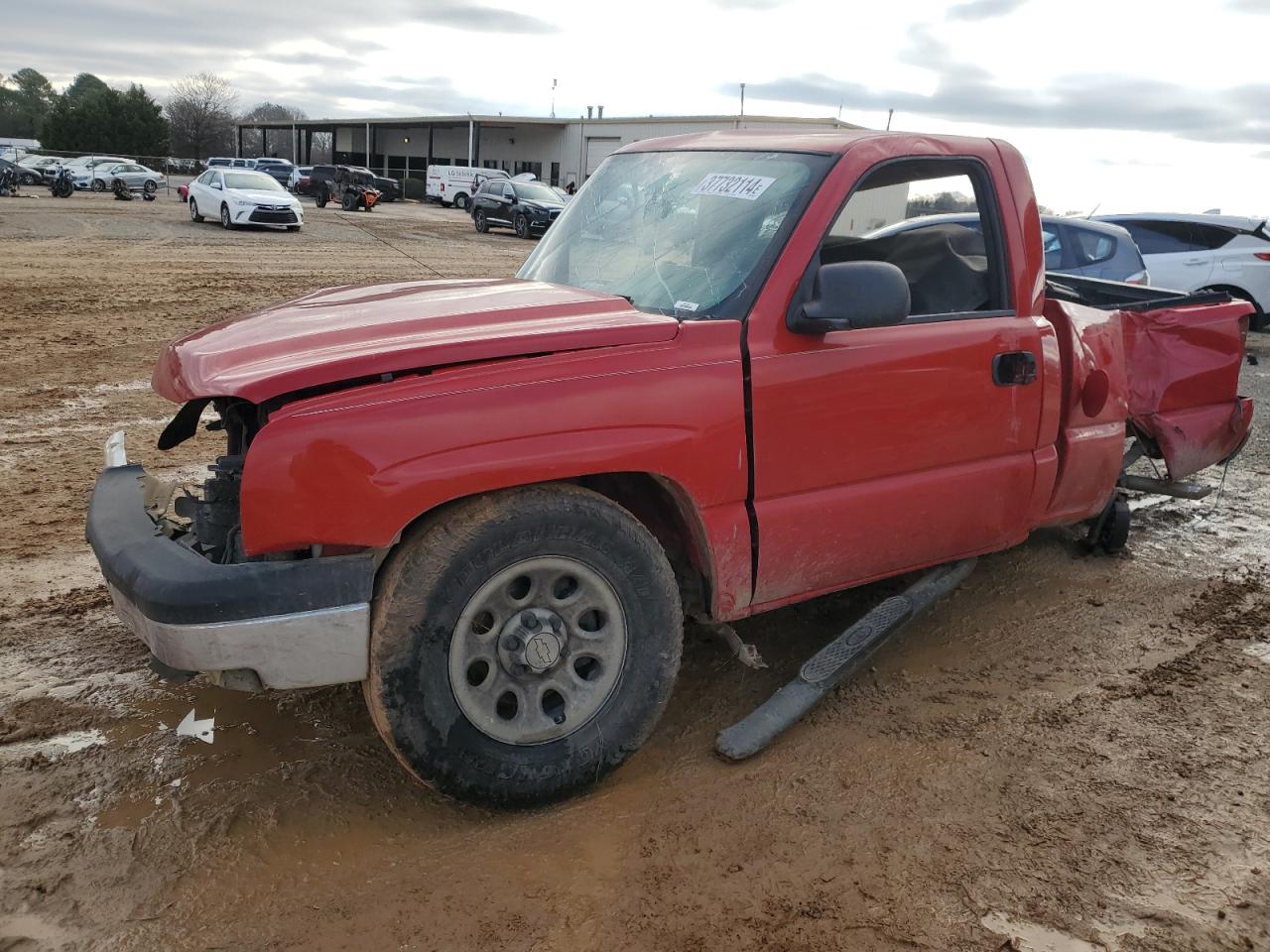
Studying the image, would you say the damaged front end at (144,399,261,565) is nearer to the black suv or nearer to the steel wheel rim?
the steel wheel rim

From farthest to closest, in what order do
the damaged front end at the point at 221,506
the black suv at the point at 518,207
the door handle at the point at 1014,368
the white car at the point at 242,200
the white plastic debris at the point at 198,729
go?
the black suv at the point at 518,207, the white car at the point at 242,200, the door handle at the point at 1014,368, the white plastic debris at the point at 198,729, the damaged front end at the point at 221,506

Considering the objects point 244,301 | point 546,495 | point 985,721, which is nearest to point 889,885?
point 985,721

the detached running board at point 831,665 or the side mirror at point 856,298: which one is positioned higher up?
the side mirror at point 856,298

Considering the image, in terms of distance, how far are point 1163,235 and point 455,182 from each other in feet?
124

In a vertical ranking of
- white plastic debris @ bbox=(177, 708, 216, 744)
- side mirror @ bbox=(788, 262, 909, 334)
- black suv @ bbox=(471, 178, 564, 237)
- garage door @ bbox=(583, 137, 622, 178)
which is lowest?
white plastic debris @ bbox=(177, 708, 216, 744)

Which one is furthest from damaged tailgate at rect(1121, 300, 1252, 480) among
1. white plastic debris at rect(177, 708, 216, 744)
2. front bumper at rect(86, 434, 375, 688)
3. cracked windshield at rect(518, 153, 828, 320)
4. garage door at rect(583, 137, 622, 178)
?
garage door at rect(583, 137, 622, 178)

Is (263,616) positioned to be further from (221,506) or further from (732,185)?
(732,185)

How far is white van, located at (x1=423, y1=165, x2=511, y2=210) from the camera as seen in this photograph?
4650 centimetres

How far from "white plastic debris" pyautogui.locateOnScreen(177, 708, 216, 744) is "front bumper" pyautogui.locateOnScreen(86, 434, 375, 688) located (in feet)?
2.50

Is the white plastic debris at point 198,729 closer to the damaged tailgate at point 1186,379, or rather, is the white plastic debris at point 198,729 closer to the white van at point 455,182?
the damaged tailgate at point 1186,379

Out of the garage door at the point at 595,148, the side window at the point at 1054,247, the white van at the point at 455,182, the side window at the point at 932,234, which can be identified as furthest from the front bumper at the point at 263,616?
the garage door at the point at 595,148

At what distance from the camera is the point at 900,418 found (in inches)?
143

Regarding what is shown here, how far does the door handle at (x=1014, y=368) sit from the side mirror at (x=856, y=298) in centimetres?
79

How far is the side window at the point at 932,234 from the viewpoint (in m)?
3.93
